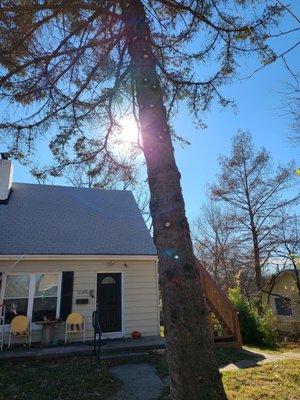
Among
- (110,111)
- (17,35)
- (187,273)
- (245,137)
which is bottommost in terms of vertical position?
(187,273)

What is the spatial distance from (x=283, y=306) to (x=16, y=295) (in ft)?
48.7

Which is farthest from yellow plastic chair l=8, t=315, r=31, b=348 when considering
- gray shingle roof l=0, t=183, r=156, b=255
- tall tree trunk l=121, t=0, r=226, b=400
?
tall tree trunk l=121, t=0, r=226, b=400

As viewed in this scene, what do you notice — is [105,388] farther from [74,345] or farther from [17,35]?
[17,35]

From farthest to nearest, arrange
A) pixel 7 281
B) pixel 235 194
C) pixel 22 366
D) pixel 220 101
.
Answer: pixel 235 194 → pixel 7 281 → pixel 22 366 → pixel 220 101

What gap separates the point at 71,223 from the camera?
505 inches

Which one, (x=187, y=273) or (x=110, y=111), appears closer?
(x=187, y=273)

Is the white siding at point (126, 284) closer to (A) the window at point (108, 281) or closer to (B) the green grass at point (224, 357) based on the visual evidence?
(A) the window at point (108, 281)

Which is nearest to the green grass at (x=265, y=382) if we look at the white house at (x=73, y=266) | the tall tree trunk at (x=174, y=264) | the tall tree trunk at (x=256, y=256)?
the tall tree trunk at (x=174, y=264)

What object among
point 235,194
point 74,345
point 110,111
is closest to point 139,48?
point 110,111

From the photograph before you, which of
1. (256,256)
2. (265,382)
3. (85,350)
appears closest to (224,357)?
(265,382)

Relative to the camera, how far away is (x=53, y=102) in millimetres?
5840

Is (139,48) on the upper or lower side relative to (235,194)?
lower

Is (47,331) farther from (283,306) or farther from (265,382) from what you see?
(283,306)

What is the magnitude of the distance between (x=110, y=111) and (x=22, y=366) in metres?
6.24
